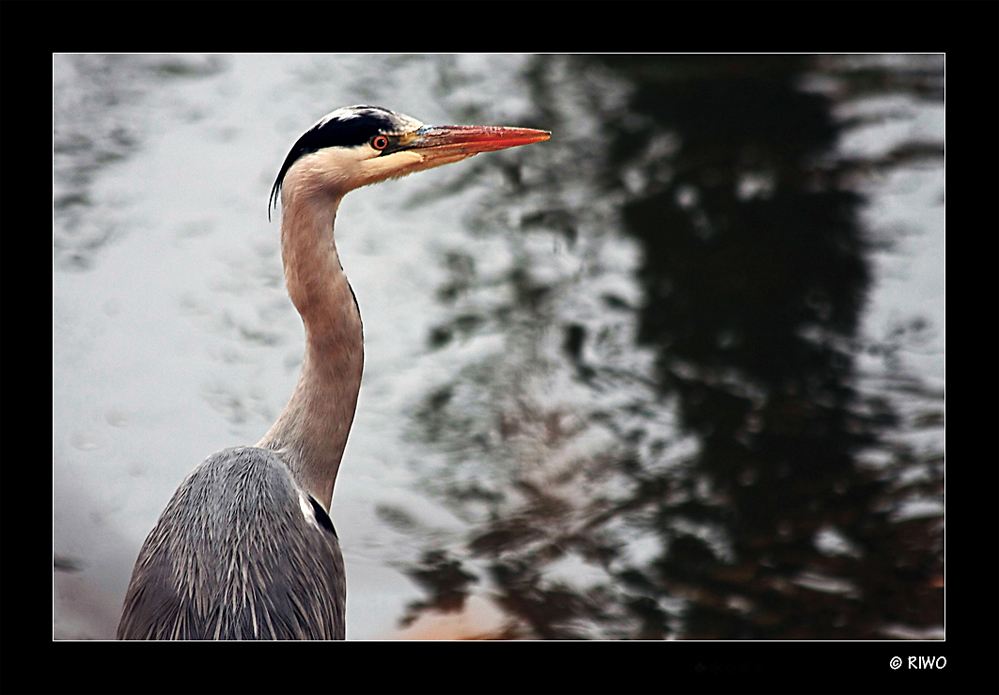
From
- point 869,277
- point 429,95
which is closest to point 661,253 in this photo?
point 869,277

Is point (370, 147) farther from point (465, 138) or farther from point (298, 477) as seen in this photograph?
point (298, 477)

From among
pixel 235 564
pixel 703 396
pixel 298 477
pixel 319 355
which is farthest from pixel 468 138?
pixel 703 396

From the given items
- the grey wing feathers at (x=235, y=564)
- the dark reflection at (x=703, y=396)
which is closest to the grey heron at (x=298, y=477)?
the grey wing feathers at (x=235, y=564)

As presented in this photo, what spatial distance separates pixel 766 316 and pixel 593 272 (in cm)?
64

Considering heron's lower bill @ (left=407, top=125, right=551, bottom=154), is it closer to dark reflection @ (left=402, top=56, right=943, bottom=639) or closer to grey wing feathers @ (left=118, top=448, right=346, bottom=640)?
grey wing feathers @ (left=118, top=448, right=346, bottom=640)

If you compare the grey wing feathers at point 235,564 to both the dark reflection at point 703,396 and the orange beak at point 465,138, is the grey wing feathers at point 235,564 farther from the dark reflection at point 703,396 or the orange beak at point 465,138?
the dark reflection at point 703,396

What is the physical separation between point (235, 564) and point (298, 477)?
0.24 meters

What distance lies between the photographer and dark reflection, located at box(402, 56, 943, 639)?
2.75 metres

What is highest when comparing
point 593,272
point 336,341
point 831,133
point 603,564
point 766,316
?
point 831,133

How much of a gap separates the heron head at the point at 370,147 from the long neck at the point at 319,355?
2.5 inches

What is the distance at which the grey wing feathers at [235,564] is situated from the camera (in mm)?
1531
